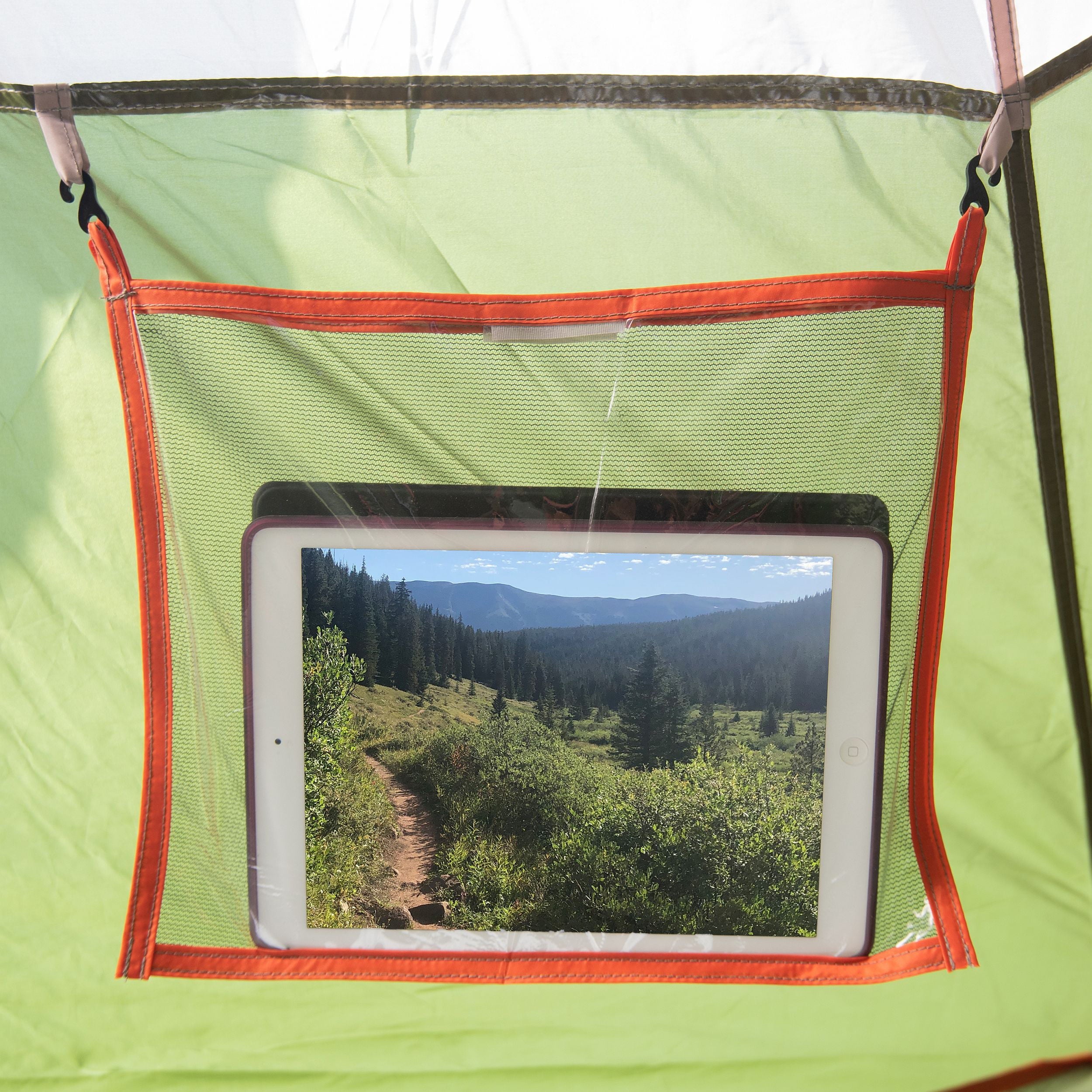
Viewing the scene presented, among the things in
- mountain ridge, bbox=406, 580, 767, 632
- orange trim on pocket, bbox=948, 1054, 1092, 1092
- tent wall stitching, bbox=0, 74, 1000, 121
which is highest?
tent wall stitching, bbox=0, 74, 1000, 121

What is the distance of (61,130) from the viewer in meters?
0.70

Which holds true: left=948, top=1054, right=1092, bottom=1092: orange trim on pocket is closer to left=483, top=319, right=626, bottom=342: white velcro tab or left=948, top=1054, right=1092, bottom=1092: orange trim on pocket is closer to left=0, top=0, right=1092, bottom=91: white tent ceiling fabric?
left=483, top=319, right=626, bottom=342: white velcro tab

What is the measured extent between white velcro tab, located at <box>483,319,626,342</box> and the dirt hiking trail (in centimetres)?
42

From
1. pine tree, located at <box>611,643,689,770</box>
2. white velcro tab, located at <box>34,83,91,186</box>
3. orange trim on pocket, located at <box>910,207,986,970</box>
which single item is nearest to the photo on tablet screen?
pine tree, located at <box>611,643,689,770</box>

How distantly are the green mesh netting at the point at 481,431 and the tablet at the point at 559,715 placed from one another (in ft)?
0.13

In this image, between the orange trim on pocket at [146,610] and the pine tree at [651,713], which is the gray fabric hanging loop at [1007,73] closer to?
the pine tree at [651,713]

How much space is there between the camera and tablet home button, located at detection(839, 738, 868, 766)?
0.72 m

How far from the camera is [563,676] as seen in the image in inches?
27.9

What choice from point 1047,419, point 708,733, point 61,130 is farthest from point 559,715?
point 61,130

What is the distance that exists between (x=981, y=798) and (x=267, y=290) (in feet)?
2.91

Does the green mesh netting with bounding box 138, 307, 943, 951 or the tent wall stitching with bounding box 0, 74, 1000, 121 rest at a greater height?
the tent wall stitching with bounding box 0, 74, 1000, 121

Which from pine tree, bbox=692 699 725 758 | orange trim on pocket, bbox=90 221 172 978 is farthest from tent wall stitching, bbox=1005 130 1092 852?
orange trim on pocket, bbox=90 221 172 978

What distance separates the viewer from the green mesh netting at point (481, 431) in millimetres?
690

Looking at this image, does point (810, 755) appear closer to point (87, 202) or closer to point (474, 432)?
point (474, 432)
